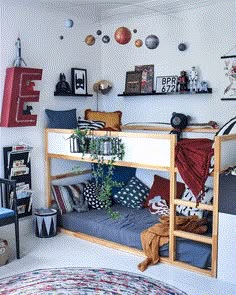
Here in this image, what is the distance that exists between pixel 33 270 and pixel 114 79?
8.62 feet

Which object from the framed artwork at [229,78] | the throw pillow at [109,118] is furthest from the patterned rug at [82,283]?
the framed artwork at [229,78]

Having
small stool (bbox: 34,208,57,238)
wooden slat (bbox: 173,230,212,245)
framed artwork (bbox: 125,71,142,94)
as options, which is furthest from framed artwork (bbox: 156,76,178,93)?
small stool (bbox: 34,208,57,238)

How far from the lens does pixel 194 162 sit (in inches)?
136

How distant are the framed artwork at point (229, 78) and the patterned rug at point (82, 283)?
2.02 metres

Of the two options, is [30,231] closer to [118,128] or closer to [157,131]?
[118,128]

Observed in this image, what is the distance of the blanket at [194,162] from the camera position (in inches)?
133

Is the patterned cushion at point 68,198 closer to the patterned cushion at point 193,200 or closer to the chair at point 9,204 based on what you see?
the chair at point 9,204

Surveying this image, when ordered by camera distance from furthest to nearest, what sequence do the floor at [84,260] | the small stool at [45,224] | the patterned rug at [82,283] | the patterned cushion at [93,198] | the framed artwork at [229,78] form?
the patterned cushion at [93,198], the small stool at [45,224], the framed artwork at [229,78], the floor at [84,260], the patterned rug at [82,283]

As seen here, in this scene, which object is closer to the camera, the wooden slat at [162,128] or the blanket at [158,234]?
Answer: the blanket at [158,234]

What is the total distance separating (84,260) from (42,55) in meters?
2.28

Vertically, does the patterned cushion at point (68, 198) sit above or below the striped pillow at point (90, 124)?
below

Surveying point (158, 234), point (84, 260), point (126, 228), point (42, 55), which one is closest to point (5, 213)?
point (84, 260)

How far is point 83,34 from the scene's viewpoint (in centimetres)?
495

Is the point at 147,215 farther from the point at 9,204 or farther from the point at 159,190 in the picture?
the point at 9,204
